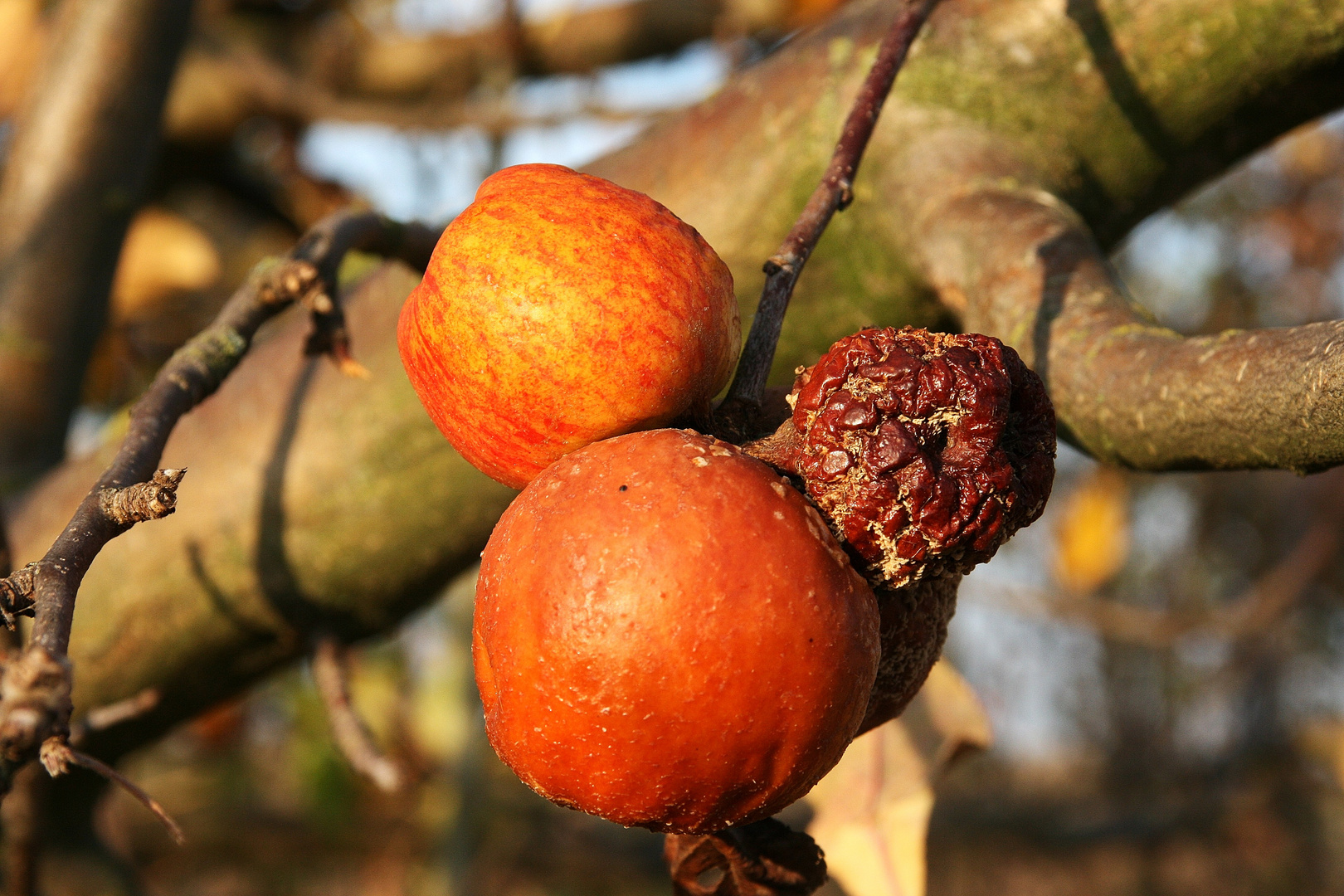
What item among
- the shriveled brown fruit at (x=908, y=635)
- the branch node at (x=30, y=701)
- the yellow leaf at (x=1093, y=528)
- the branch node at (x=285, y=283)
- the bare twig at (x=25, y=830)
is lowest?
the yellow leaf at (x=1093, y=528)

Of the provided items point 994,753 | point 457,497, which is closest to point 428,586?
point 457,497

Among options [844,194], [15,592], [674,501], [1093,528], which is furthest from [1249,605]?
[15,592]

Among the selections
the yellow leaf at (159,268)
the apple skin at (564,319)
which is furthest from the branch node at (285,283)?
the yellow leaf at (159,268)

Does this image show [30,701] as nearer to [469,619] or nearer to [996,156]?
[996,156]

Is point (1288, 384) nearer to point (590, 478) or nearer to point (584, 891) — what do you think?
point (590, 478)

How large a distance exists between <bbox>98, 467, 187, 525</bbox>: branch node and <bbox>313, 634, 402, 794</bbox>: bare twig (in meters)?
0.83

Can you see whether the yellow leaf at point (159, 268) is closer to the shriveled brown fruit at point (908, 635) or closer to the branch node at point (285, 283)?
the branch node at point (285, 283)

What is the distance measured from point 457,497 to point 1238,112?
5.00ft

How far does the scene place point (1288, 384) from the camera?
36.6 inches

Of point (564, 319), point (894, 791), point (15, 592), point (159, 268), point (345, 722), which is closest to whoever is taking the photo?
point (15, 592)

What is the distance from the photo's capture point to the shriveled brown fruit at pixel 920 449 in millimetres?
869

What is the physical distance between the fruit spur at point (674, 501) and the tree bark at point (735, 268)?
48 cm

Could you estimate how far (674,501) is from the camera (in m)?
0.83

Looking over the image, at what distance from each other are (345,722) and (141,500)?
1.08 meters
